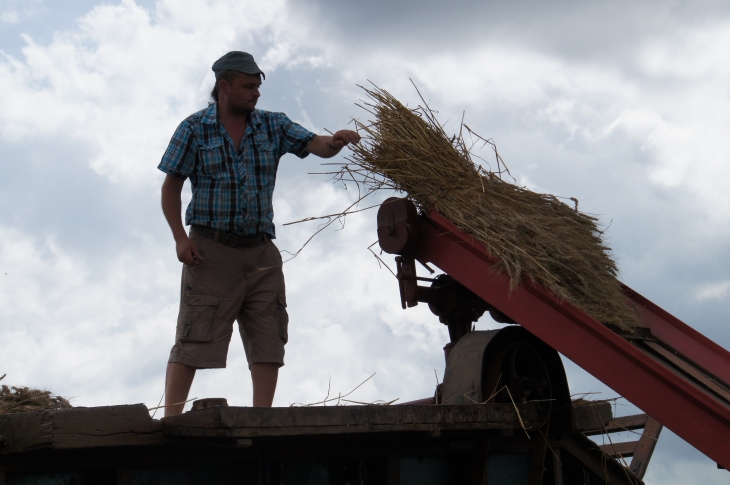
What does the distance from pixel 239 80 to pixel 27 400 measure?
1706 millimetres

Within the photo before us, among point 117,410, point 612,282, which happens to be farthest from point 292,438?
point 612,282

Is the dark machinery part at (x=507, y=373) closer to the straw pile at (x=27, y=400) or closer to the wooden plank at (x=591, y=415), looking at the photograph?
the wooden plank at (x=591, y=415)

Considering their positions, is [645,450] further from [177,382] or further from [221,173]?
[221,173]

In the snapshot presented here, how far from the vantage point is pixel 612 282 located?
4.32 m

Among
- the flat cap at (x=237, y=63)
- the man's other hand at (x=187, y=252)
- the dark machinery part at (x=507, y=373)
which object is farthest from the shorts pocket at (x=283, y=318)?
the flat cap at (x=237, y=63)

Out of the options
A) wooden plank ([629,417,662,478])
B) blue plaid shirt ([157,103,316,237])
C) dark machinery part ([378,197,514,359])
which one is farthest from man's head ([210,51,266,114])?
wooden plank ([629,417,662,478])

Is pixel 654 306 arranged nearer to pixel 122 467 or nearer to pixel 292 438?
pixel 292 438

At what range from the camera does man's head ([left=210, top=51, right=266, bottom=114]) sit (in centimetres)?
369

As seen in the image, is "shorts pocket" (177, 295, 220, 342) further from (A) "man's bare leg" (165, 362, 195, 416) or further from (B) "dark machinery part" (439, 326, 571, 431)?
(B) "dark machinery part" (439, 326, 571, 431)

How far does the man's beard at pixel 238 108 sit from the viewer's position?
3724 millimetres

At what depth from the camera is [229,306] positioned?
11.7ft

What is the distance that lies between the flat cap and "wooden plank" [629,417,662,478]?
11.2ft

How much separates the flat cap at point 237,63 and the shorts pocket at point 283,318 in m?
1.08

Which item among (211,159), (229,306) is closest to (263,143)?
(211,159)
